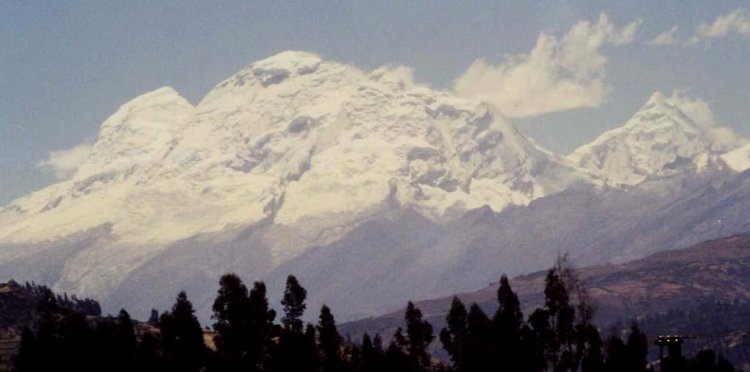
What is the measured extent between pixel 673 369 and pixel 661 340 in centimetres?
486

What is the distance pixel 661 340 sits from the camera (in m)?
198

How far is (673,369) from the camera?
651 ft
